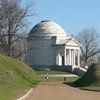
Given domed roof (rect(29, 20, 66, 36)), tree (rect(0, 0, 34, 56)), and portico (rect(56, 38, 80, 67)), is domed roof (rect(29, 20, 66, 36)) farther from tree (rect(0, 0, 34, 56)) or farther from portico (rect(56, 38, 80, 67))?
tree (rect(0, 0, 34, 56))

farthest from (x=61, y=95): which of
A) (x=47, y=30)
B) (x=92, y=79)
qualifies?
(x=47, y=30)

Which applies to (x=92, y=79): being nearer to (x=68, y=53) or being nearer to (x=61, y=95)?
(x=61, y=95)

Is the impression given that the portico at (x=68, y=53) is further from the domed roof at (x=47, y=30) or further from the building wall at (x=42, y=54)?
the domed roof at (x=47, y=30)

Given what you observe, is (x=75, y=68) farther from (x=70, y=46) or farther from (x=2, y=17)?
(x=2, y=17)

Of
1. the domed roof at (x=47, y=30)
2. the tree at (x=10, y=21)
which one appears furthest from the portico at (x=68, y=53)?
the tree at (x=10, y=21)

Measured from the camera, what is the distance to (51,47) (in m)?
123

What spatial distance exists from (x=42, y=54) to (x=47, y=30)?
303 inches

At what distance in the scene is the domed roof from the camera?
119 m

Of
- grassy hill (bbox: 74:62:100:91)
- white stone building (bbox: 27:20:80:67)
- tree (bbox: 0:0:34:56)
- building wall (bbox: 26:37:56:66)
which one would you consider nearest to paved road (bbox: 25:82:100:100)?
grassy hill (bbox: 74:62:100:91)

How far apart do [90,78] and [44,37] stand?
7184cm

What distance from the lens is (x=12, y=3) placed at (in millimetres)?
74562

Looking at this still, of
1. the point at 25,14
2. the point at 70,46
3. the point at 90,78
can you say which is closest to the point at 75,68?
the point at 70,46

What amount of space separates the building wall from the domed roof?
2030 millimetres

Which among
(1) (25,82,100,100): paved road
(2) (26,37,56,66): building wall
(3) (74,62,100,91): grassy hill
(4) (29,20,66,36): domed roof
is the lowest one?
(2) (26,37,56,66): building wall
